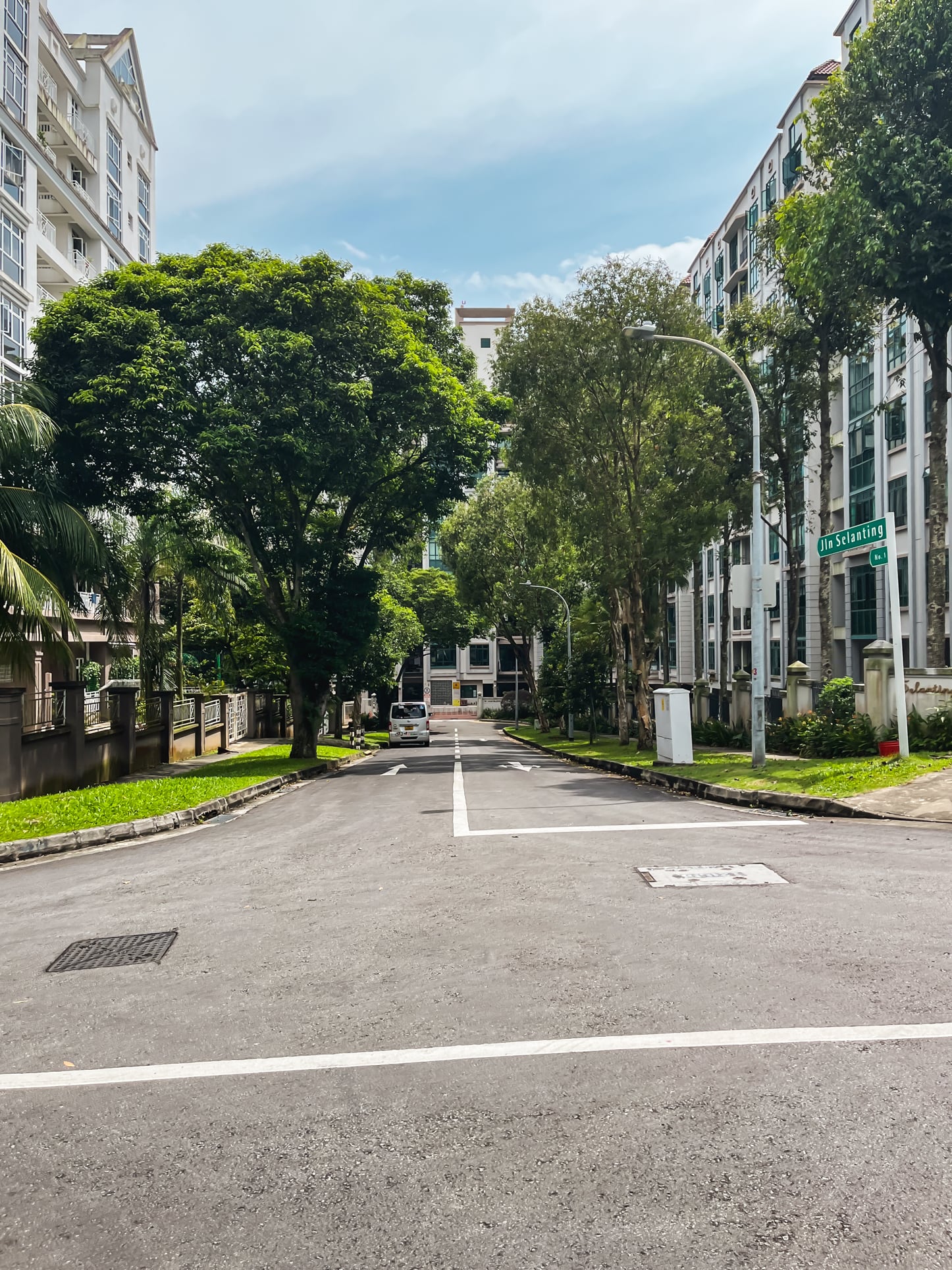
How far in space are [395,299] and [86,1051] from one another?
2432 cm

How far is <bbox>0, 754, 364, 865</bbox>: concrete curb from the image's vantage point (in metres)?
11.6

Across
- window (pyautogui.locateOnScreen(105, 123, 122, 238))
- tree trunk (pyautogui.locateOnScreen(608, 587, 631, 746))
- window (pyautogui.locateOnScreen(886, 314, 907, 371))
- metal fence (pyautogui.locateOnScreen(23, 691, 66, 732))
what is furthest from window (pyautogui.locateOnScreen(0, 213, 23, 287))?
window (pyautogui.locateOnScreen(886, 314, 907, 371))

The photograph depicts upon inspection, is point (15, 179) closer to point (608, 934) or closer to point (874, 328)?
point (874, 328)

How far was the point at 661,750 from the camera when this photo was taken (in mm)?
22312

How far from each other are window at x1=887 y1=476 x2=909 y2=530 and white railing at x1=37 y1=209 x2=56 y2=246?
32245 millimetres

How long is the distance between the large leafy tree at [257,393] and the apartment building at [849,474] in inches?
385

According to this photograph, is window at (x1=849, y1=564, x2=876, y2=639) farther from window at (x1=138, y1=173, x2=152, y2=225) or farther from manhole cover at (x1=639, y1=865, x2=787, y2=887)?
window at (x1=138, y1=173, x2=152, y2=225)

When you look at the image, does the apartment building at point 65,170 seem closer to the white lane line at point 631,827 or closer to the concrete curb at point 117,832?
the concrete curb at point 117,832

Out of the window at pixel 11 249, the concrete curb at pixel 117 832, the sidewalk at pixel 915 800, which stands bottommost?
the concrete curb at pixel 117 832

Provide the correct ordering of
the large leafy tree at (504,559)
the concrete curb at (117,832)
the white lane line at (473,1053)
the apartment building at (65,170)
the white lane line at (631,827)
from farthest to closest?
the large leafy tree at (504,559) < the apartment building at (65,170) < the concrete curb at (117,832) < the white lane line at (631,827) < the white lane line at (473,1053)

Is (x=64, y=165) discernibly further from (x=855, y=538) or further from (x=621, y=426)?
(x=855, y=538)

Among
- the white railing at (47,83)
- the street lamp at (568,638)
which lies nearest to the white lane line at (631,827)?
the street lamp at (568,638)

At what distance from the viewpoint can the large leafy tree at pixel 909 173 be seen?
59.7ft

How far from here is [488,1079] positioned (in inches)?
164
